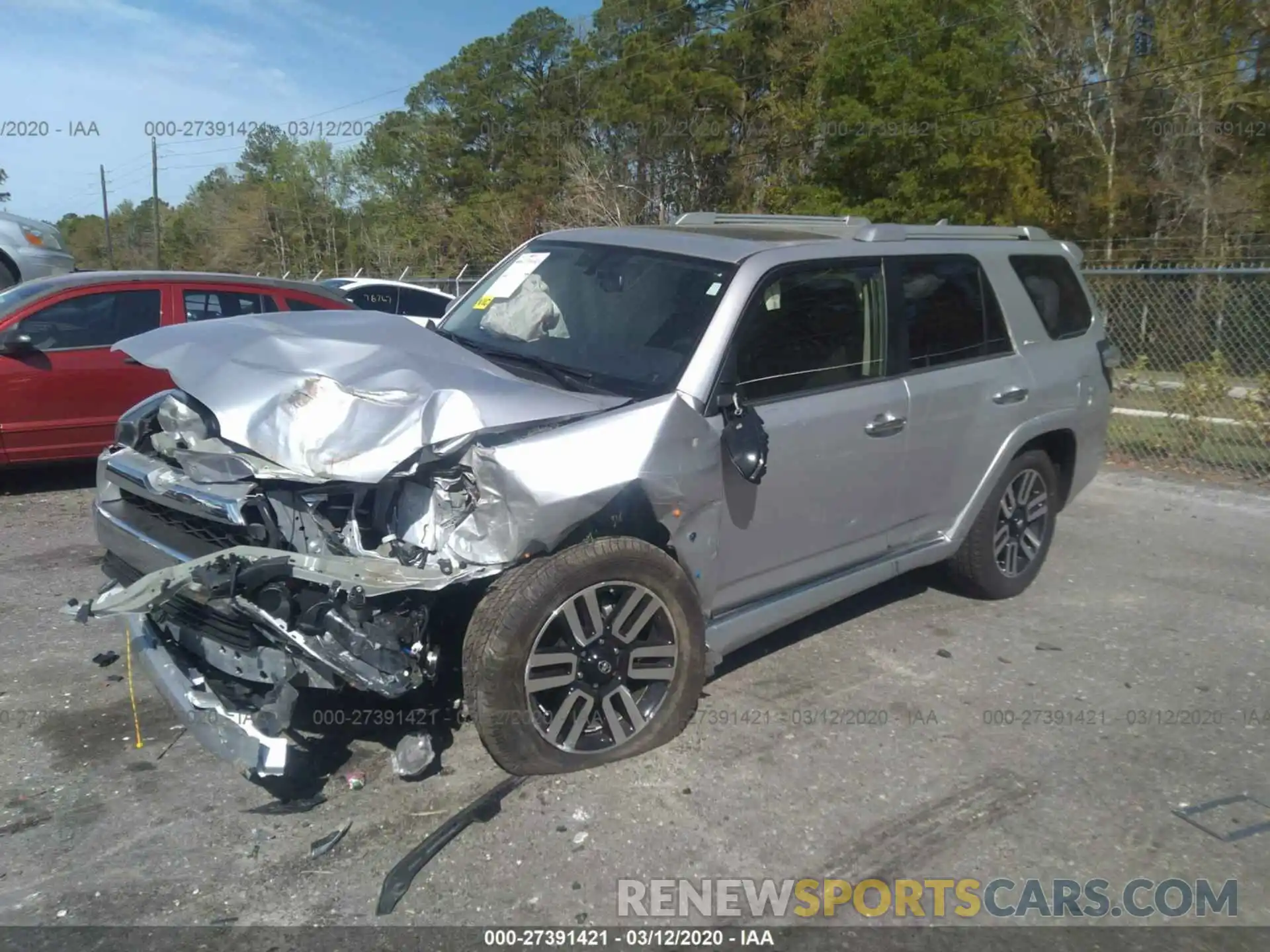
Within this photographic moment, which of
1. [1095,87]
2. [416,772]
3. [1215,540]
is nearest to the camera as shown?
[416,772]

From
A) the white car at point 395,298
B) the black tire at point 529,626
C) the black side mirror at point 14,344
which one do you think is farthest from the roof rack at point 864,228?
the white car at point 395,298

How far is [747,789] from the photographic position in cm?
370

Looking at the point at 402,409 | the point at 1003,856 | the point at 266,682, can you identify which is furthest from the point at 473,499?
the point at 1003,856

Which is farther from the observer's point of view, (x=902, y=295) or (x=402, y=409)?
(x=902, y=295)

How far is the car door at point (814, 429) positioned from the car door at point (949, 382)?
0.47 ft

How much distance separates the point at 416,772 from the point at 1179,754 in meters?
3.01

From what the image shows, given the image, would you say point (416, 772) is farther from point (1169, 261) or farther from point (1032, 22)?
point (1032, 22)

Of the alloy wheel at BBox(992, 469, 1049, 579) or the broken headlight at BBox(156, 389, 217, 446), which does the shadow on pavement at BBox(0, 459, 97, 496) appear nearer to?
the broken headlight at BBox(156, 389, 217, 446)

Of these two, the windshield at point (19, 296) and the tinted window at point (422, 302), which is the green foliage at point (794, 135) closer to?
the tinted window at point (422, 302)

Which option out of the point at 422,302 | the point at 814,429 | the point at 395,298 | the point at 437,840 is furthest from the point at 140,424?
the point at 422,302

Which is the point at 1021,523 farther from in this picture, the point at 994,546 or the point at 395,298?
the point at 395,298

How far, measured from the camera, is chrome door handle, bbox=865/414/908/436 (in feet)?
14.6

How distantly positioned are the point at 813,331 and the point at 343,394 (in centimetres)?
196

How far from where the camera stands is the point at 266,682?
3342mm
